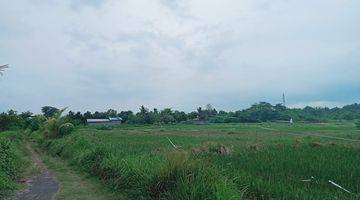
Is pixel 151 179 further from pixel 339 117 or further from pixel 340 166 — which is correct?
pixel 339 117

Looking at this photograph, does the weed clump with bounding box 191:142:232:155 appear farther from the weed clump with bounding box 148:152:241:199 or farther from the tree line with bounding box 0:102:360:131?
the tree line with bounding box 0:102:360:131

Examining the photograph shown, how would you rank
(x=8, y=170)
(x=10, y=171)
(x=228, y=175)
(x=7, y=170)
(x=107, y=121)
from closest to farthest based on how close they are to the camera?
(x=228, y=175)
(x=7, y=170)
(x=8, y=170)
(x=10, y=171)
(x=107, y=121)

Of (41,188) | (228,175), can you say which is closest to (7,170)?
(41,188)

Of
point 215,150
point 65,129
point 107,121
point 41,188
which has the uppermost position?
point 107,121

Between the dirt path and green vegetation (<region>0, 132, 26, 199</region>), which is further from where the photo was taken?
green vegetation (<region>0, 132, 26, 199</region>)

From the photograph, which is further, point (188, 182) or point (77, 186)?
point (77, 186)

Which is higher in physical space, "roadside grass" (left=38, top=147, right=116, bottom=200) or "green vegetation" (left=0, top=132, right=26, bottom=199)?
"green vegetation" (left=0, top=132, right=26, bottom=199)

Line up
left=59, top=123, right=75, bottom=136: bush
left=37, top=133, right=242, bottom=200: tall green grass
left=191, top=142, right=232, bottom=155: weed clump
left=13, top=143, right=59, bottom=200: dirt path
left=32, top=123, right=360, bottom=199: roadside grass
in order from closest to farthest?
left=37, top=133, right=242, bottom=200: tall green grass < left=32, top=123, right=360, bottom=199: roadside grass < left=13, top=143, right=59, bottom=200: dirt path < left=191, top=142, right=232, bottom=155: weed clump < left=59, top=123, right=75, bottom=136: bush

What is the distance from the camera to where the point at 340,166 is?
36.7ft

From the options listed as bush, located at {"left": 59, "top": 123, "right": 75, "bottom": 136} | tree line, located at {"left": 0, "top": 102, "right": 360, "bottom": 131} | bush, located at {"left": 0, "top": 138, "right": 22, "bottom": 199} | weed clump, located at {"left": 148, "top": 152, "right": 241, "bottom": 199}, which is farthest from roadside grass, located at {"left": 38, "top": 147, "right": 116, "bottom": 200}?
tree line, located at {"left": 0, "top": 102, "right": 360, "bottom": 131}

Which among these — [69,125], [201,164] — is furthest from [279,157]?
[69,125]

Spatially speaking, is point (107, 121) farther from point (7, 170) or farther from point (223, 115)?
point (7, 170)

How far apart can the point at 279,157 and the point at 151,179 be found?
5.95m

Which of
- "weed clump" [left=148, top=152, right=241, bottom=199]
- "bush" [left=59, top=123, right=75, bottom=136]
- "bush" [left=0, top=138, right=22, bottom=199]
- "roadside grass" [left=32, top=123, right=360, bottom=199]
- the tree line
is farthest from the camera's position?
the tree line
